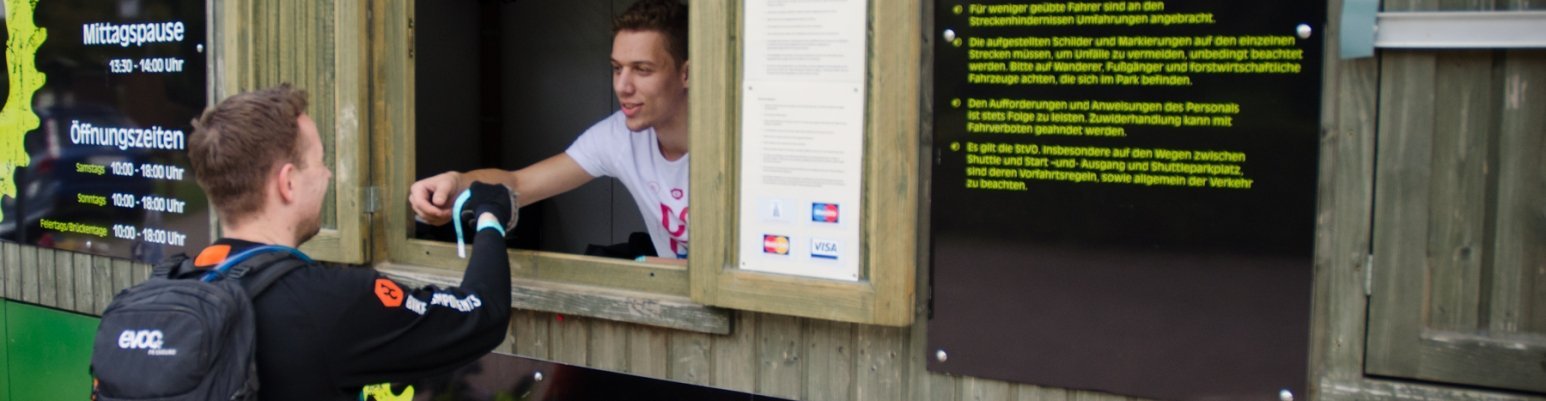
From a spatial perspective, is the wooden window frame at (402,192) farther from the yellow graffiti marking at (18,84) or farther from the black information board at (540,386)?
the yellow graffiti marking at (18,84)

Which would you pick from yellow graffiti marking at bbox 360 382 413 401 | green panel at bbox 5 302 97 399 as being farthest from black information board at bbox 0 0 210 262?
yellow graffiti marking at bbox 360 382 413 401

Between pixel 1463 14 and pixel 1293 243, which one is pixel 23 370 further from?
pixel 1463 14

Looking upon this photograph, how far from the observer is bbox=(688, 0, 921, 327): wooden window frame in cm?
291

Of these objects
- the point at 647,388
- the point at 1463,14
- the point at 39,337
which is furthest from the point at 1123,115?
the point at 39,337

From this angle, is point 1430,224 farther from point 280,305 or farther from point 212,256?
point 212,256

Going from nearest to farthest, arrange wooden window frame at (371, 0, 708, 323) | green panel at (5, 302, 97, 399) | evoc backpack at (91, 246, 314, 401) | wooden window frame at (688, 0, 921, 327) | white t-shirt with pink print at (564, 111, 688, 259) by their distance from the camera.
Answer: evoc backpack at (91, 246, 314, 401), wooden window frame at (688, 0, 921, 327), wooden window frame at (371, 0, 708, 323), white t-shirt with pink print at (564, 111, 688, 259), green panel at (5, 302, 97, 399)

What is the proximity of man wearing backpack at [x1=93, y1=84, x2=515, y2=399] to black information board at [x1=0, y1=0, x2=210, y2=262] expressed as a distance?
6.58 ft

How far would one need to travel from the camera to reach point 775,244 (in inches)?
123

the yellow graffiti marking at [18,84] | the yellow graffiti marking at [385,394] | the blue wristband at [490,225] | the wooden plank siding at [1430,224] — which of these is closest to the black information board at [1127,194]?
the wooden plank siding at [1430,224]

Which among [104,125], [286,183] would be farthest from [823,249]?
[104,125]

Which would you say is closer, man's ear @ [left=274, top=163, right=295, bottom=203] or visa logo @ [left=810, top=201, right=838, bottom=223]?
man's ear @ [left=274, top=163, right=295, bottom=203]

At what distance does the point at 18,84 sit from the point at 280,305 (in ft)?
11.4

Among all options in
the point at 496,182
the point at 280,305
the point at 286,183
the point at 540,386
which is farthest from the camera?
the point at 496,182

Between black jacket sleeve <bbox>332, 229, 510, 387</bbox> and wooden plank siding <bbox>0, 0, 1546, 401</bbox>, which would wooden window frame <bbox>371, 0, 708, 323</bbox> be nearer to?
black jacket sleeve <bbox>332, 229, 510, 387</bbox>
